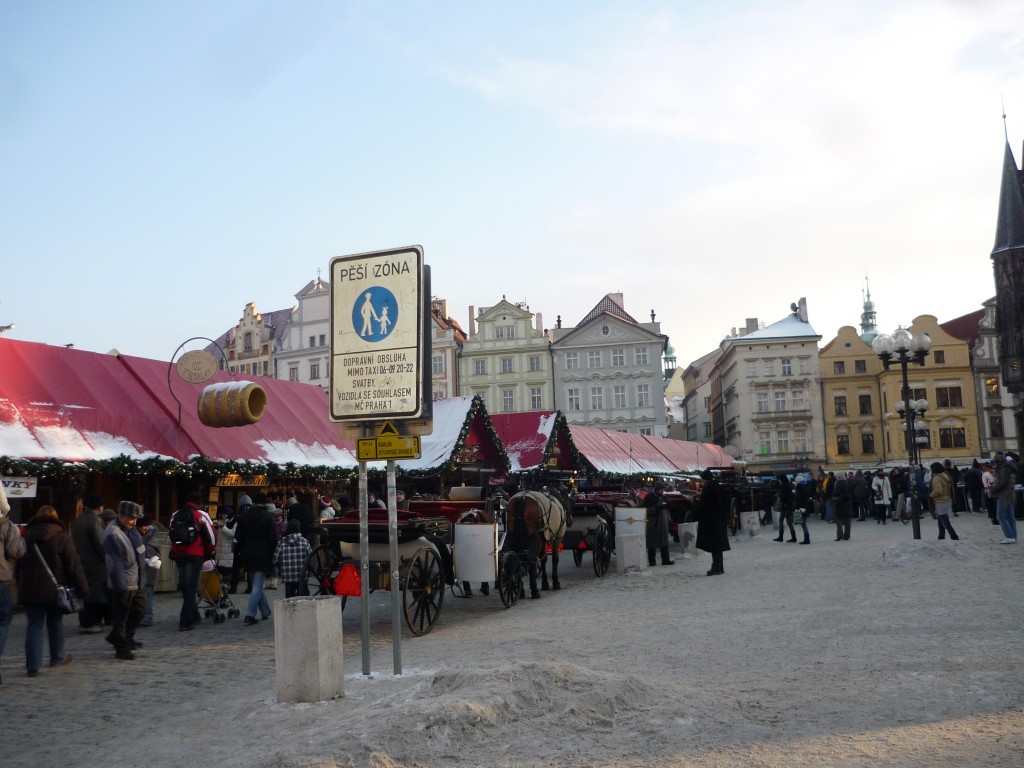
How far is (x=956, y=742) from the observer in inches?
234

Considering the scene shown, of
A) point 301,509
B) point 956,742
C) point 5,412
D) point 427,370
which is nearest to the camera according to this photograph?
point 956,742

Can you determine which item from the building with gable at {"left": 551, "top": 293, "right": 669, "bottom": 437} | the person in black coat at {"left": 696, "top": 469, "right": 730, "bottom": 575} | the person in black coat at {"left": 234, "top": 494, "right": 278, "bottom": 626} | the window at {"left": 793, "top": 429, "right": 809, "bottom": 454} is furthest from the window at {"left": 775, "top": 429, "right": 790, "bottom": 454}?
the person in black coat at {"left": 234, "top": 494, "right": 278, "bottom": 626}

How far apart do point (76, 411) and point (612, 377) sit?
58396mm

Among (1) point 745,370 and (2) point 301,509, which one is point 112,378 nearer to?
(2) point 301,509

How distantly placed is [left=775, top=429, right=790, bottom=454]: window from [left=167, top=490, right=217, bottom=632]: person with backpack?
231 ft

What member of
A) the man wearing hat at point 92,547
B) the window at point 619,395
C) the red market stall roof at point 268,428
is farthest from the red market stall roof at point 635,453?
the window at point 619,395

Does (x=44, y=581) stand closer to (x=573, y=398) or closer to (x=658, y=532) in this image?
(x=658, y=532)

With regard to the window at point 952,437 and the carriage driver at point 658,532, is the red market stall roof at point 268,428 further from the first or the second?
the window at point 952,437

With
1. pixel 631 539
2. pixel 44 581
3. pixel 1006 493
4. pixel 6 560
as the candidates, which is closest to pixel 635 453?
pixel 1006 493

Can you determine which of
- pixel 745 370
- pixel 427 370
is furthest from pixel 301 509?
pixel 745 370

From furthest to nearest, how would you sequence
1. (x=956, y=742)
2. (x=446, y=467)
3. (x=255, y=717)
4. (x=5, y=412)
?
(x=446, y=467) → (x=5, y=412) → (x=255, y=717) → (x=956, y=742)

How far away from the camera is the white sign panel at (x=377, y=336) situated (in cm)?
880

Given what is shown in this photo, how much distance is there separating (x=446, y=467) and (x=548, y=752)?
18888mm

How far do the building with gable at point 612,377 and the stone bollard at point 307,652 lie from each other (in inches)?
2567
